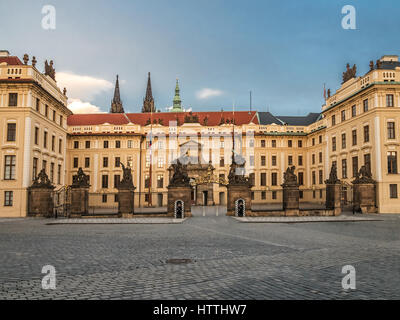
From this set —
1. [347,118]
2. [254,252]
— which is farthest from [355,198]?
[254,252]

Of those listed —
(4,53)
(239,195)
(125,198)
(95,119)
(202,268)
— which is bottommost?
(202,268)

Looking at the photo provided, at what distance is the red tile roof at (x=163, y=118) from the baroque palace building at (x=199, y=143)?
0.57ft

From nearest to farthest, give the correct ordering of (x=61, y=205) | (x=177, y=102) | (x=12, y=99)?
(x=61, y=205), (x=12, y=99), (x=177, y=102)

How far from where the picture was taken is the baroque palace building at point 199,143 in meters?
32.3

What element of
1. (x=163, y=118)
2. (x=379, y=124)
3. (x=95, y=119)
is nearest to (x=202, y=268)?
(x=379, y=124)

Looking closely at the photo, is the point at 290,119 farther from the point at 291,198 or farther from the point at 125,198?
the point at 125,198

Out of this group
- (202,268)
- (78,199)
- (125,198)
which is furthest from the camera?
(78,199)

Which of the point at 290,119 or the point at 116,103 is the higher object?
the point at 116,103

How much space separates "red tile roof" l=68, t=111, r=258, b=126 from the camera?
61.5m

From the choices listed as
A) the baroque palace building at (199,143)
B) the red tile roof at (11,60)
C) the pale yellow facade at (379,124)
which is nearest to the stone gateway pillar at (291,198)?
the baroque palace building at (199,143)

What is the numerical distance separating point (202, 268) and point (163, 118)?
55.2 m

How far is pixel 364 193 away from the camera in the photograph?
3212 centimetres

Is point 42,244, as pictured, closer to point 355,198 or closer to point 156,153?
point 355,198

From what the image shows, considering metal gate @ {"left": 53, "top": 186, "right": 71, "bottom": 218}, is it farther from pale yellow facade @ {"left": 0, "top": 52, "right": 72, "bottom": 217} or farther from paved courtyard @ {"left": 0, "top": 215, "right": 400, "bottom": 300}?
paved courtyard @ {"left": 0, "top": 215, "right": 400, "bottom": 300}
